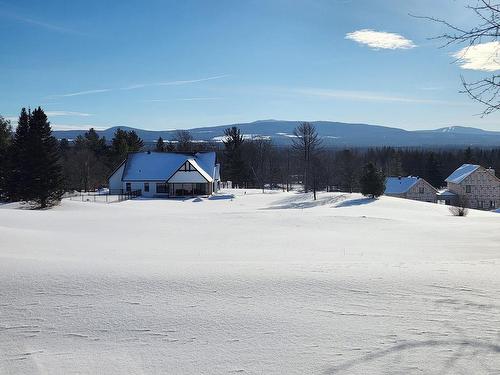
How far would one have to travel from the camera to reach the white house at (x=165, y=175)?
173 feet

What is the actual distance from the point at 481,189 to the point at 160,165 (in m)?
50.5

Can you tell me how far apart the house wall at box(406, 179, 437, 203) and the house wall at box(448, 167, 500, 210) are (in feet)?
16.2

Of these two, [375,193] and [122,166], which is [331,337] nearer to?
[375,193]

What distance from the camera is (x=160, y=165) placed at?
55156 mm

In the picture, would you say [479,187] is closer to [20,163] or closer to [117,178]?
[117,178]

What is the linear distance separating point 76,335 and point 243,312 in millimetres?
1985

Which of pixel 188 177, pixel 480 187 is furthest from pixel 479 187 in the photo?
pixel 188 177

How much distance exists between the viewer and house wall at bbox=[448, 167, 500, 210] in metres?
67.6

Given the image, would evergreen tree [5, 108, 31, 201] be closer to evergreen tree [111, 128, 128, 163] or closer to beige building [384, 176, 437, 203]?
evergreen tree [111, 128, 128, 163]

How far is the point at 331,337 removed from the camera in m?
4.78

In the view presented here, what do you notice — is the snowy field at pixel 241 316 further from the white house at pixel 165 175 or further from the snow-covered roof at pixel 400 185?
the snow-covered roof at pixel 400 185

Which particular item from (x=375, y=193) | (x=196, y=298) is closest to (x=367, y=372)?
(x=196, y=298)

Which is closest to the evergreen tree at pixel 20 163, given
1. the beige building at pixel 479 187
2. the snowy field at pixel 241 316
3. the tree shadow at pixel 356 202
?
the tree shadow at pixel 356 202

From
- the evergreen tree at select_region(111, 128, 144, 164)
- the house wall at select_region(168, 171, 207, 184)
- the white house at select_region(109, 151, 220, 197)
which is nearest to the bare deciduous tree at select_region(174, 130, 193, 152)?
the evergreen tree at select_region(111, 128, 144, 164)
